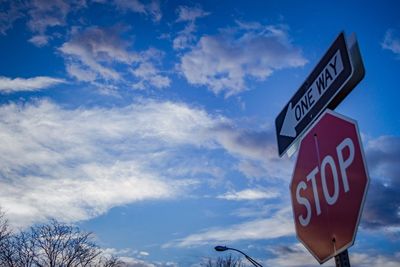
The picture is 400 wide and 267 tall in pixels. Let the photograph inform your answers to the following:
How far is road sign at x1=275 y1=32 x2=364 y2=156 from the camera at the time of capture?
234cm

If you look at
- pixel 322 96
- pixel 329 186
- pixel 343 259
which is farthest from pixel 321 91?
pixel 343 259

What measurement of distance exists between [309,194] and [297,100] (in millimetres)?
955

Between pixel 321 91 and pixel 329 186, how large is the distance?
2.74 feet

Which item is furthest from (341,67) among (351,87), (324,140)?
(324,140)

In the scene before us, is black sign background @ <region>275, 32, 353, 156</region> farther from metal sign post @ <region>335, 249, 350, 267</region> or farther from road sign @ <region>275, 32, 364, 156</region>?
metal sign post @ <region>335, 249, 350, 267</region>

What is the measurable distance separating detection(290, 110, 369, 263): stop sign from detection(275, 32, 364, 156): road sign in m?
0.22

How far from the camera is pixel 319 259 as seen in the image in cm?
220

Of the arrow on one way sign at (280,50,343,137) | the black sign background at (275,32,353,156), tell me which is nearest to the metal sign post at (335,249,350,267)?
the black sign background at (275,32,353,156)

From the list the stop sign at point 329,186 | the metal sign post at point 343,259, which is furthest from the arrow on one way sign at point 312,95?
the metal sign post at point 343,259

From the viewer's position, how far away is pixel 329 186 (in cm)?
216

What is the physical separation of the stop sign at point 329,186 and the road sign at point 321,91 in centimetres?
22

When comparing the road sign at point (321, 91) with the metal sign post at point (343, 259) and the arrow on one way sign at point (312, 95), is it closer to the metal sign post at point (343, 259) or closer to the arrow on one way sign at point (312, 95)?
the arrow on one way sign at point (312, 95)

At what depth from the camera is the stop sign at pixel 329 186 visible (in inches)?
74.5

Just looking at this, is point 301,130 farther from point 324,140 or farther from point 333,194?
point 333,194
